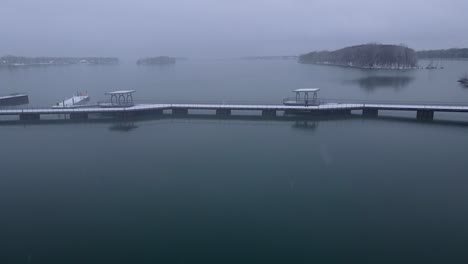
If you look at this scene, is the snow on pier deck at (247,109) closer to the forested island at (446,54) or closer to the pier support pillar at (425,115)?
the pier support pillar at (425,115)

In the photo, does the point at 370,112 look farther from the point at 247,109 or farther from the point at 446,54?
the point at 446,54

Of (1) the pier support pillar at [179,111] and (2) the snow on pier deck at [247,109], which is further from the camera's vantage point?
(1) the pier support pillar at [179,111]

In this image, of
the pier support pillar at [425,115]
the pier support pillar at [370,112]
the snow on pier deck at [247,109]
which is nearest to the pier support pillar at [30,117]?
the snow on pier deck at [247,109]

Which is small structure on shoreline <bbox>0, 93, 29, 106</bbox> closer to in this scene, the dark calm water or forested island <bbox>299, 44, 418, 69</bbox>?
the dark calm water

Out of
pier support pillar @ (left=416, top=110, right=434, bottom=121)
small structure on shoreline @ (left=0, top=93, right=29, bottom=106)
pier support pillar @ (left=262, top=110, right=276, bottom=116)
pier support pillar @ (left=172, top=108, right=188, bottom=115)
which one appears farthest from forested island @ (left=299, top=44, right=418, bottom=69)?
small structure on shoreline @ (left=0, top=93, right=29, bottom=106)

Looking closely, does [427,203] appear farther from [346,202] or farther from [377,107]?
Result: [377,107]

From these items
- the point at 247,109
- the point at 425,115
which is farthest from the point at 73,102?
the point at 425,115
